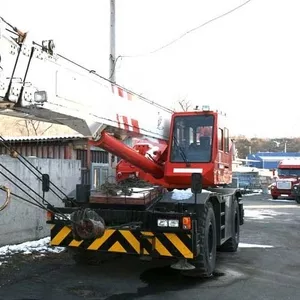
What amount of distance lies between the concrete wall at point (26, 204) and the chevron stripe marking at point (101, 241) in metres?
2.99

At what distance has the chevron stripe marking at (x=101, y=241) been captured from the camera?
7.40 m

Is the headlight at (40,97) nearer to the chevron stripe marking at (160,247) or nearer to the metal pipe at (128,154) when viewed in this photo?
the metal pipe at (128,154)

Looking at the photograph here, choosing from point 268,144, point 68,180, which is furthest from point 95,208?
point 268,144

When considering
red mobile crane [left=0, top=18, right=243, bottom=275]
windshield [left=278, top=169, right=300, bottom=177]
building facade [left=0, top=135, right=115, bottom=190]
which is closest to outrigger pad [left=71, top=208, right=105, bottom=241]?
red mobile crane [left=0, top=18, right=243, bottom=275]

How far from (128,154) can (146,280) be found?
2.19 m

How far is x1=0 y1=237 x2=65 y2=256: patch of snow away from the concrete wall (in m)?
0.20

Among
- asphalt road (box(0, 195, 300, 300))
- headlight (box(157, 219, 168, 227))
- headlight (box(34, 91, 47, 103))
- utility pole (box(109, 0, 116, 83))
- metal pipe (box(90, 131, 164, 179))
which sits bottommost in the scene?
asphalt road (box(0, 195, 300, 300))

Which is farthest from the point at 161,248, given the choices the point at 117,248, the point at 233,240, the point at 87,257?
the point at 233,240

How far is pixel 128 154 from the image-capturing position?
331 inches

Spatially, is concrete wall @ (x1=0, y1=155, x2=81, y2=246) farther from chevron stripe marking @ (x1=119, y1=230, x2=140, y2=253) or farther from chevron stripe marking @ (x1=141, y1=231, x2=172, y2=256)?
chevron stripe marking @ (x1=141, y1=231, x2=172, y2=256)

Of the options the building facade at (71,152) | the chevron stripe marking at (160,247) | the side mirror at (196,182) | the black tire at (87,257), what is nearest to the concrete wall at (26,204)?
the black tire at (87,257)

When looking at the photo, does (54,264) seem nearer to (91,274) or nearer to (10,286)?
(91,274)

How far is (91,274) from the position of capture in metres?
7.79

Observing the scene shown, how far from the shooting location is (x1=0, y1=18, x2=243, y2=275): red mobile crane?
535 cm
